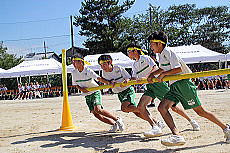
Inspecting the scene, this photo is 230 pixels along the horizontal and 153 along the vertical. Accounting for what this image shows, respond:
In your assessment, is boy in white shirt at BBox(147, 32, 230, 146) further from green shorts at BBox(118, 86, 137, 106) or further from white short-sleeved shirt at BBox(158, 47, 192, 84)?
green shorts at BBox(118, 86, 137, 106)

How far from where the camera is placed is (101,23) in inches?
1551

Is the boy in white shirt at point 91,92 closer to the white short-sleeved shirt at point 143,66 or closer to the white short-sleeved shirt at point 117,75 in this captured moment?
the white short-sleeved shirt at point 117,75

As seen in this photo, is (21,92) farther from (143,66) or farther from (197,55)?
(143,66)

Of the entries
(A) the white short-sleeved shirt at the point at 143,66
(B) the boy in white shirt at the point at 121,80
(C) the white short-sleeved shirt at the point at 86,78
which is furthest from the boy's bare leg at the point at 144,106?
(C) the white short-sleeved shirt at the point at 86,78

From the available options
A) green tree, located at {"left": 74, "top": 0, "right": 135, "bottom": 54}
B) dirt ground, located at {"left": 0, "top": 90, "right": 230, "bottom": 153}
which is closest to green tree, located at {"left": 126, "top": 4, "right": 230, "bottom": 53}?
green tree, located at {"left": 74, "top": 0, "right": 135, "bottom": 54}

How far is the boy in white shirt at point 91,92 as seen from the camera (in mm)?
6152

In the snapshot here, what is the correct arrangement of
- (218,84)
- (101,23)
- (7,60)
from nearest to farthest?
(218,84), (101,23), (7,60)

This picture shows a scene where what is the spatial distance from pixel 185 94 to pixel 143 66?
4.73 feet

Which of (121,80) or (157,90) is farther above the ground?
(121,80)

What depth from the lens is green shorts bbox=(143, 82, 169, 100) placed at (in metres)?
5.36

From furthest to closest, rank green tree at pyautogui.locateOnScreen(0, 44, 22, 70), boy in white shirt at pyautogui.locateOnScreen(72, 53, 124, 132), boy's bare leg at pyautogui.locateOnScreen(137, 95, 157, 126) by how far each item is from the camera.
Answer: green tree at pyautogui.locateOnScreen(0, 44, 22, 70), boy in white shirt at pyautogui.locateOnScreen(72, 53, 124, 132), boy's bare leg at pyautogui.locateOnScreen(137, 95, 157, 126)

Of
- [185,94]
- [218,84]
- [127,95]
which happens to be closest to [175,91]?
[185,94]

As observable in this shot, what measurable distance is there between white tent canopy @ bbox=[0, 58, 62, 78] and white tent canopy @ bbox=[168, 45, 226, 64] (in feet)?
33.6

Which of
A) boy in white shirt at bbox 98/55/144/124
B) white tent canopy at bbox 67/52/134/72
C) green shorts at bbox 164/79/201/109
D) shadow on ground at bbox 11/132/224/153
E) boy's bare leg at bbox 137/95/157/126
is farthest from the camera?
white tent canopy at bbox 67/52/134/72
